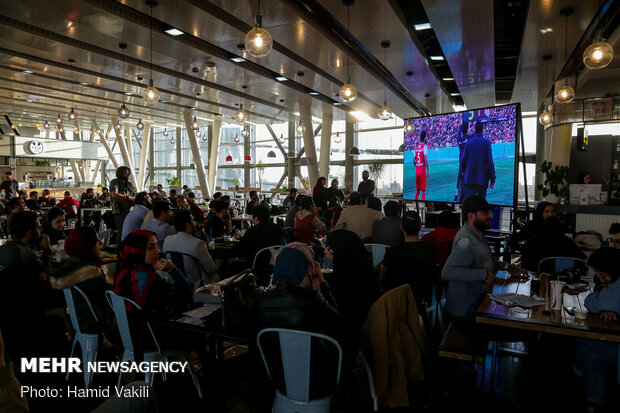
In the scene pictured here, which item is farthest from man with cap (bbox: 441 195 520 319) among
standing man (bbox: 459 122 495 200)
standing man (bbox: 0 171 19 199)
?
standing man (bbox: 0 171 19 199)

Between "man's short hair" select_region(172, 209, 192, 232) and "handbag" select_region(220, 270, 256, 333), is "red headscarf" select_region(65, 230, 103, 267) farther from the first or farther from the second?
"handbag" select_region(220, 270, 256, 333)

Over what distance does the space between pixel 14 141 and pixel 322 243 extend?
765 inches

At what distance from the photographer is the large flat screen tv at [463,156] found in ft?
18.7

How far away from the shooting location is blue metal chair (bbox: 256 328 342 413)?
197 cm

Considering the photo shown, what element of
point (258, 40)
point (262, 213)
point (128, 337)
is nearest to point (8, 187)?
point (262, 213)

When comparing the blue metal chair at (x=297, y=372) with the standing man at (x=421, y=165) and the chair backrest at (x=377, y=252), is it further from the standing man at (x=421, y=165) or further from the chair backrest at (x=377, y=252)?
the standing man at (x=421, y=165)

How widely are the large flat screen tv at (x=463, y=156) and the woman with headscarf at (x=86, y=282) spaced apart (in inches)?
200

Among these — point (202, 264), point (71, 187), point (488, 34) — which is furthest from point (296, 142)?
point (202, 264)

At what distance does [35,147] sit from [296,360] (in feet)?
71.5

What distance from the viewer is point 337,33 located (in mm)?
6941

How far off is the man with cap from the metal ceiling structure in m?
3.62

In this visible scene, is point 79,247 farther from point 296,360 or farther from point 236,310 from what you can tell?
point 296,360

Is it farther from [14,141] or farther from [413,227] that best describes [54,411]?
[14,141]

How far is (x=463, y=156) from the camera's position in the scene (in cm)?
619
